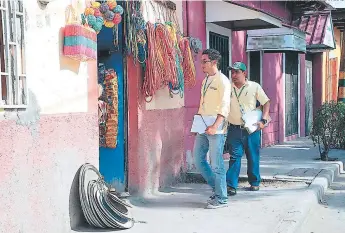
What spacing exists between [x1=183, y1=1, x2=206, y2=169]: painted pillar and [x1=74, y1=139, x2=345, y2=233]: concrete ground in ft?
2.18

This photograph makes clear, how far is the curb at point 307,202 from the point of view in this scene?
5.39 meters

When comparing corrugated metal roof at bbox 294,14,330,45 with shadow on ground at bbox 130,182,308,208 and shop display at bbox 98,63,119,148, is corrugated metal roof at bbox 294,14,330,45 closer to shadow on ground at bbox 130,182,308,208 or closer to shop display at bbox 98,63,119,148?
shadow on ground at bbox 130,182,308,208

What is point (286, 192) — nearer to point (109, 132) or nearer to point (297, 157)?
point (109, 132)

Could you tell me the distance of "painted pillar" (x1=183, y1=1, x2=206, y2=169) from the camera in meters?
8.29

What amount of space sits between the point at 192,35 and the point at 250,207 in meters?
3.38

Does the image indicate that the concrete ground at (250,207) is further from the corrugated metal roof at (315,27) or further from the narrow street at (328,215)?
the corrugated metal roof at (315,27)

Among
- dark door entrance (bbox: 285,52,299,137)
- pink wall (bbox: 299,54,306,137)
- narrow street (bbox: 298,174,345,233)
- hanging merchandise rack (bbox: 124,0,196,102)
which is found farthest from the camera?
pink wall (bbox: 299,54,306,137)

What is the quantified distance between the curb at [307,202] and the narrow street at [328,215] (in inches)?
2.9

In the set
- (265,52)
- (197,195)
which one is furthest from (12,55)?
(265,52)

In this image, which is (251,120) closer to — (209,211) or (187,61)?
(187,61)

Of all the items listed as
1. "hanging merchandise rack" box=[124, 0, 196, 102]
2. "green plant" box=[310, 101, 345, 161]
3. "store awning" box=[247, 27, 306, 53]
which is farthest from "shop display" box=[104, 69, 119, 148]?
"store awning" box=[247, 27, 306, 53]

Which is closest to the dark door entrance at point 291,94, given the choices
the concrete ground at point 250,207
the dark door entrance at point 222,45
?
the dark door entrance at point 222,45

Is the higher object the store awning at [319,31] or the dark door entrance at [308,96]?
the store awning at [319,31]

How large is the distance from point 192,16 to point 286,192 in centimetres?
335
